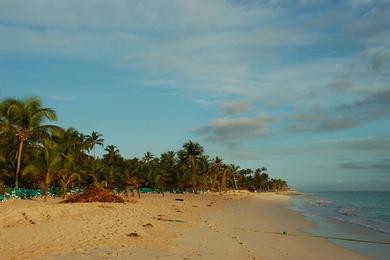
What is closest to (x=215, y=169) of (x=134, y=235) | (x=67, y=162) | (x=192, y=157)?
(x=192, y=157)

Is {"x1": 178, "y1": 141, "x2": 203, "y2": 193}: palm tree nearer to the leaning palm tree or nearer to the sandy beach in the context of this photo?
the leaning palm tree

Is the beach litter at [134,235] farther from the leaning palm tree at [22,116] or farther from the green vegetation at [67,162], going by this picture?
the leaning palm tree at [22,116]

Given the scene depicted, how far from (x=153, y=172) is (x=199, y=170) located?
17021 millimetres

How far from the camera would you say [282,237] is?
18328mm

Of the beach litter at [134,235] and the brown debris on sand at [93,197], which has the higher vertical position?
the brown debris on sand at [93,197]

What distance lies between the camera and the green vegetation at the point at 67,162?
120 feet

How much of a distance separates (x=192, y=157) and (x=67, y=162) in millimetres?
41577

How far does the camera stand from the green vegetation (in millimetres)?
36594

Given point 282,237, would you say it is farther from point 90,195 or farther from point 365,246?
point 90,195

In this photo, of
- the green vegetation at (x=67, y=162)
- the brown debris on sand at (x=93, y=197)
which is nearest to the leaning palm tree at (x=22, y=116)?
the green vegetation at (x=67, y=162)

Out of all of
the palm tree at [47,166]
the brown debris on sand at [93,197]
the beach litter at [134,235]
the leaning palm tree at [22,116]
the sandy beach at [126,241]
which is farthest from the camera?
the leaning palm tree at [22,116]

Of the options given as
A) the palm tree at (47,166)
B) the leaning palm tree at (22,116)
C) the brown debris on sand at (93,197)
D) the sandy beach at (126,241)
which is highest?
the leaning palm tree at (22,116)

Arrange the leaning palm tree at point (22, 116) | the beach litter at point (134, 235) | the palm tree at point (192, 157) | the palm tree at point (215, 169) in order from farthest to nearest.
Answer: the palm tree at point (215, 169) → the palm tree at point (192, 157) → the leaning palm tree at point (22, 116) → the beach litter at point (134, 235)

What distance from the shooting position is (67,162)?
38844 mm
